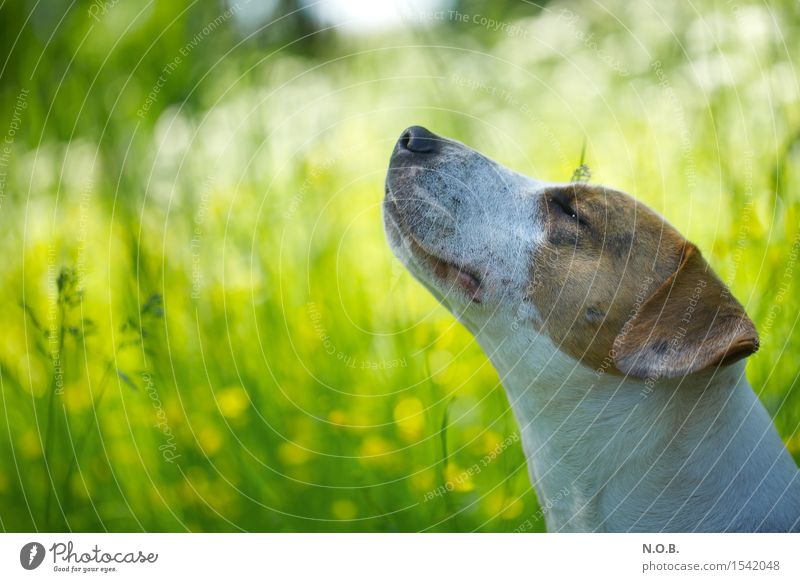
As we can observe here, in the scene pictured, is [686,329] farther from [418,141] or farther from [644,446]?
[418,141]

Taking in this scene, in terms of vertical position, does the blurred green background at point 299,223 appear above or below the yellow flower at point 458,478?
above

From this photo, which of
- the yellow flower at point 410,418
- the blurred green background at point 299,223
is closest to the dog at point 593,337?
the blurred green background at point 299,223

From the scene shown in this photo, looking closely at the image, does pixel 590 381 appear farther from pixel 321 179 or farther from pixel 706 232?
pixel 321 179

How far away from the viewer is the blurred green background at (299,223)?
403cm

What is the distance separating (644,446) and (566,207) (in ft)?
3.16

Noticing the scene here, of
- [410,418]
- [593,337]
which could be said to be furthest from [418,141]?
[410,418]

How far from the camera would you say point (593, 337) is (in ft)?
10.6

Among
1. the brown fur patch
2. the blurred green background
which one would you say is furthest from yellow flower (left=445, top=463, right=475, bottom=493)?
the brown fur patch

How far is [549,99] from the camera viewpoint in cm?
479

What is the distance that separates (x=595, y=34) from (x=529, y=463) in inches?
91.8

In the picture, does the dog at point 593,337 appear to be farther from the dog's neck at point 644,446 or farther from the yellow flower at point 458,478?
the yellow flower at point 458,478

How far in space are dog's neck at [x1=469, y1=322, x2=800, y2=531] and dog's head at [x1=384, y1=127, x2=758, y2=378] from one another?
113mm

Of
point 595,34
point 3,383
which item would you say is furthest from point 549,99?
point 3,383

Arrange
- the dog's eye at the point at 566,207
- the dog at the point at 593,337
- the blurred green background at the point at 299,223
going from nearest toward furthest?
1. the dog at the point at 593,337
2. the dog's eye at the point at 566,207
3. the blurred green background at the point at 299,223
